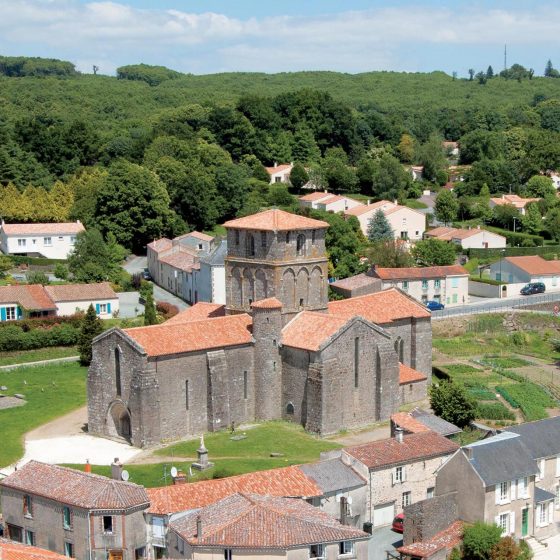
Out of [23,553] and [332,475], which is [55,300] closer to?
[332,475]

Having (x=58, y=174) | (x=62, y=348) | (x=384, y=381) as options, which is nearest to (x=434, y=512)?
(x=384, y=381)

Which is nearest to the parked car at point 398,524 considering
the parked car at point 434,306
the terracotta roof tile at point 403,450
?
the terracotta roof tile at point 403,450

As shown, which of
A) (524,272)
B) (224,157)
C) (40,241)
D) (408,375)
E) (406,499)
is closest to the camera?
(406,499)

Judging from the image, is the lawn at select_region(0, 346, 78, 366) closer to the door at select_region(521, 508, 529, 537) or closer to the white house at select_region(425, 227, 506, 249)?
the door at select_region(521, 508, 529, 537)

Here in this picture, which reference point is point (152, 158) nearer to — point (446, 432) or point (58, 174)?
point (58, 174)

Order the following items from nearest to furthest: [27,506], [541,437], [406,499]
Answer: [27,506]
[406,499]
[541,437]

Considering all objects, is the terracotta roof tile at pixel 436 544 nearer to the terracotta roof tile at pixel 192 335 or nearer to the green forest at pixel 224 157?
the terracotta roof tile at pixel 192 335

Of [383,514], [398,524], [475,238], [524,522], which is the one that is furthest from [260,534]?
[475,238]

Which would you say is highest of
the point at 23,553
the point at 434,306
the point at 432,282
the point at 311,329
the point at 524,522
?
the point at 311,329

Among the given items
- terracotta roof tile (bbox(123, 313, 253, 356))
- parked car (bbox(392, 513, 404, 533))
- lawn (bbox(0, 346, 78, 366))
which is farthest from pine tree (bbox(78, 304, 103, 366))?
parked car (bbox(392, 513, 404, 533))
